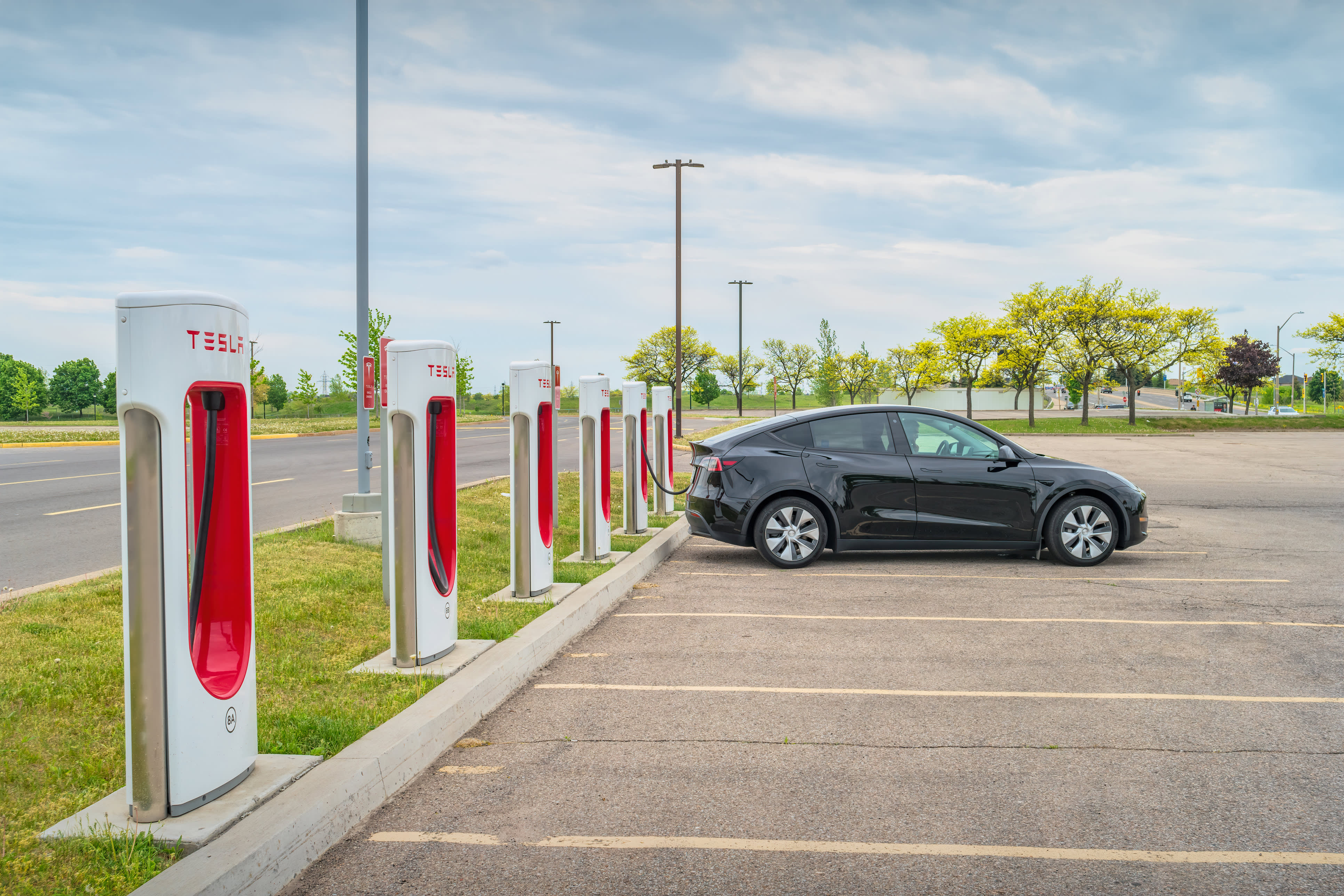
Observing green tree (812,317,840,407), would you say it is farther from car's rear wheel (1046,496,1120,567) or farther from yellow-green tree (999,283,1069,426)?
car's rear wheel (1046,496,1120,567)

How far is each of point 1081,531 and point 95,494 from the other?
1373cm

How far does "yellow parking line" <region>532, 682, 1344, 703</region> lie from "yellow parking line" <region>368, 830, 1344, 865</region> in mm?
1825

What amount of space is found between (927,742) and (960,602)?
11.0 feet

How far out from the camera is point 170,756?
10.7 ft

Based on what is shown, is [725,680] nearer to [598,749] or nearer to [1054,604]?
[598,749]

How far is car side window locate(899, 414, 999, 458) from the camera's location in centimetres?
930

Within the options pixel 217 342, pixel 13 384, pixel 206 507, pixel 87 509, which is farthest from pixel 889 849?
pixel 13 384

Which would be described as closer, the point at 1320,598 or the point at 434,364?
the point at 434,364

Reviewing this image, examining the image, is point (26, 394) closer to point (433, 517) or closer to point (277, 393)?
point (277, 393)

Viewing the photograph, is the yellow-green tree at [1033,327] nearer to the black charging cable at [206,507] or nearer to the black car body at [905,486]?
the black car body at [905,486]

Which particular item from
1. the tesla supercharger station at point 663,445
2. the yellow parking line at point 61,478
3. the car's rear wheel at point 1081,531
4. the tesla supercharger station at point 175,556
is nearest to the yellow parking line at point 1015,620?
the car's rear wheel at point 1081,531

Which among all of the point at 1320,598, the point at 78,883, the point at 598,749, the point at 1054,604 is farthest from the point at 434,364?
the point at 1320,598

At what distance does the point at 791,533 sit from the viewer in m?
9.26

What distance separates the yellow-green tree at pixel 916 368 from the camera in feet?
211
